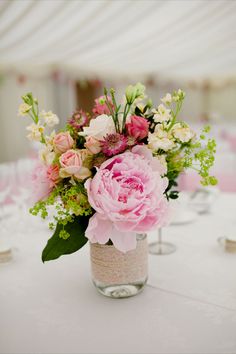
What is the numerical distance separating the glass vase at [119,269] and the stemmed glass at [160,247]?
1.21ft

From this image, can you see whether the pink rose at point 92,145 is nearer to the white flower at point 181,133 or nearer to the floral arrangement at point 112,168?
the floral arrangement at point 112,168

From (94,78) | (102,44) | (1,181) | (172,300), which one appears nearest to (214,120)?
(94,78)

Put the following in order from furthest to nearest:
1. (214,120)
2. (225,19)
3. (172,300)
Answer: (214,120) → (225,19) → (172,300)

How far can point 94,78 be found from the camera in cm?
873

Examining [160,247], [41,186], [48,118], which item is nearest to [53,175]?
[41,186]

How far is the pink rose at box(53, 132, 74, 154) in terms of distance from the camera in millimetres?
992

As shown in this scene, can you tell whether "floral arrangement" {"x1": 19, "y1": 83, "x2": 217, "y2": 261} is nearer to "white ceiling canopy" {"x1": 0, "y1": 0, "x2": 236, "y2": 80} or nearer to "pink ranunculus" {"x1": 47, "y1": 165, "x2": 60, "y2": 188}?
"pink ranunculus" {"x1": 47, "y1": 165, "x2": 60, "y2": 188}

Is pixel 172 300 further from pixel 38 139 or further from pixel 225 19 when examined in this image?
pixel 225 19

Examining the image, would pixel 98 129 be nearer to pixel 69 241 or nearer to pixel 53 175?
pixel 53 175

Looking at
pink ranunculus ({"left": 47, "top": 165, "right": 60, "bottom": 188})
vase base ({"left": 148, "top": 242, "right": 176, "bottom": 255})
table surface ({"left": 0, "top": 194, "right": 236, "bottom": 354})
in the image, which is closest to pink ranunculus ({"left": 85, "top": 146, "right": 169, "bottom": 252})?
pink ranunculus ({"left": 47, "top": 165, "right": 60, "bottom": 188})

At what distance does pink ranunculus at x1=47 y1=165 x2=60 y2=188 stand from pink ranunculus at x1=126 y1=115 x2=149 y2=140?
23 centimetres

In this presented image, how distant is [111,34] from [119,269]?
16.7 feet

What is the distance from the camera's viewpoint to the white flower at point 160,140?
95 centimetres

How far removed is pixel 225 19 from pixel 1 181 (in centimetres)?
405
